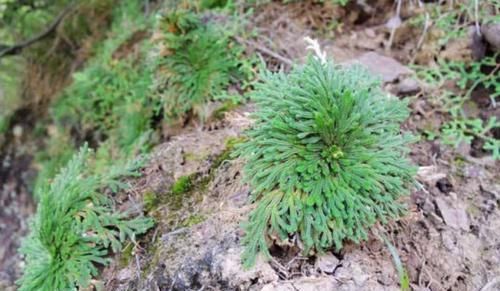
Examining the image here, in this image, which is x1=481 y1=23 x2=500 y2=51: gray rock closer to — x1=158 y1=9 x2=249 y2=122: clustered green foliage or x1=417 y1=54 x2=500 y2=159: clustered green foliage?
x1=417 y1=54 x2=500 y2=159: clustered green foliage

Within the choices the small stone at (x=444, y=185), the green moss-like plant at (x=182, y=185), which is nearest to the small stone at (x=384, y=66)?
the small stone at (x=444, y=185)

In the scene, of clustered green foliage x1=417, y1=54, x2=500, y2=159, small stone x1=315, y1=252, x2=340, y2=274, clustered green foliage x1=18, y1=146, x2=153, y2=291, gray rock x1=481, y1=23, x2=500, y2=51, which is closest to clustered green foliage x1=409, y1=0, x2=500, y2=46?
gray rock x1=481, y1=23, x2=500, y2=51

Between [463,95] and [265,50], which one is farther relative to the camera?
[265,50]

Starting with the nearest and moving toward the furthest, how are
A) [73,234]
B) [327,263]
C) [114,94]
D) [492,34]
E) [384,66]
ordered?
[327,263] < [73,234] < [492,34] < [384,66] < [114,94]

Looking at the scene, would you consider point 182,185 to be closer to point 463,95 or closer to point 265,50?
point 265,50

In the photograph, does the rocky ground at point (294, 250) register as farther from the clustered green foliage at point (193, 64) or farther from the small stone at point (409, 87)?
the clustered green foliage at point (193, 64)

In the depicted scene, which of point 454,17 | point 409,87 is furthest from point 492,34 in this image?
point 409,87
